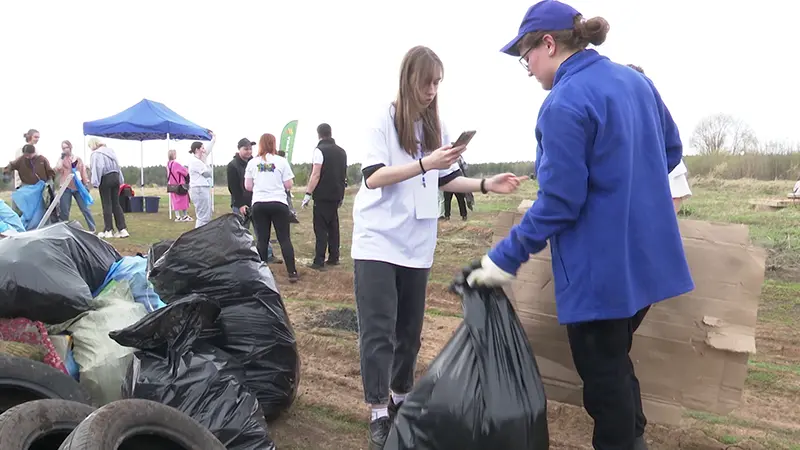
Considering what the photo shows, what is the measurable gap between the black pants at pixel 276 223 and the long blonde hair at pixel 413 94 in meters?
4.35

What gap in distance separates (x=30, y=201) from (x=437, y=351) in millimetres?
6363

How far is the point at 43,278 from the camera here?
2.85 metres

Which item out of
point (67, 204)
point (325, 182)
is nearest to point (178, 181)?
point (67, 204)

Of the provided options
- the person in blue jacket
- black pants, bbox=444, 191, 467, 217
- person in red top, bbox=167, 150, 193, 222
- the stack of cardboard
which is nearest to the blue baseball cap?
the person in blue jacket

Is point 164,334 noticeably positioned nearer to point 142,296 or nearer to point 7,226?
point 142,296

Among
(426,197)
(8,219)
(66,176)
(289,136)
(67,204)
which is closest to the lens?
(426,197)

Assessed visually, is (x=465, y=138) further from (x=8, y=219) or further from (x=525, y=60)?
(x=8, y=219)

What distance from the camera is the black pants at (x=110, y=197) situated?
403 inches

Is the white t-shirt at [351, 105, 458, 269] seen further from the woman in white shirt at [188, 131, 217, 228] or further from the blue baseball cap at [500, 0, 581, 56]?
the woman in white shirt at [188, 131, 217, 228]

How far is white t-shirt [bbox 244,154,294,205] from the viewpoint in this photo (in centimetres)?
677

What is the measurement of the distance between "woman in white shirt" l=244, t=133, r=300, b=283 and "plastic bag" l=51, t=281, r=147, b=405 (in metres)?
3.74

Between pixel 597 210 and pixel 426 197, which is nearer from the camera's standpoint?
pixel 597 210

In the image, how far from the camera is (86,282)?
325 cm

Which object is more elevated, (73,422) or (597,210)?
(597,210)
